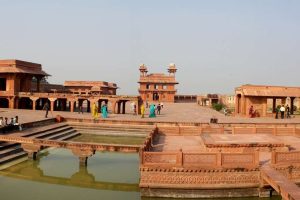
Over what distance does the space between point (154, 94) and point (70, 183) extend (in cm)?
5046

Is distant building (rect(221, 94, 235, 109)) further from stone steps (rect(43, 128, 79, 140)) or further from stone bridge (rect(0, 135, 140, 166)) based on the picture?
stone bridge (rect(0, 135, 140, 166))

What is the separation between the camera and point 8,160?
14.7 m

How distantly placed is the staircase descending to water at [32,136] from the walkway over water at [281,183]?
1090 cm

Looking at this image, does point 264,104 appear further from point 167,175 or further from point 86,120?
point 167,175

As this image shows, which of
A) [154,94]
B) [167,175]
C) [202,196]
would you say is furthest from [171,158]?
[154,94]

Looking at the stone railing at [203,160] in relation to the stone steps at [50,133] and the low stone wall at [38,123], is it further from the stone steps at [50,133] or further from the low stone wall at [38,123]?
the low stone wall at [38,123]

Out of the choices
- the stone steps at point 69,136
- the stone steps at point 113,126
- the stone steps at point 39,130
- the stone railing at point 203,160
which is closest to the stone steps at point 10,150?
the stone steps at point 39,130

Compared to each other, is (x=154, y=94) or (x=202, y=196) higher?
(x=154, y=94)

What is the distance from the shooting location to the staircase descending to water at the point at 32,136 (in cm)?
1496

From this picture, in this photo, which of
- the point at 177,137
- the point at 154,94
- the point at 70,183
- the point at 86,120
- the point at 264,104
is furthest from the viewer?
the point at 154,94

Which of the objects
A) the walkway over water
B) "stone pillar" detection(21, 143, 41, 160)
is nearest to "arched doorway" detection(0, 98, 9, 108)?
"stone pillar" detection(21, 143, 41, 160)

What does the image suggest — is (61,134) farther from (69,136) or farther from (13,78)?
(13,78)

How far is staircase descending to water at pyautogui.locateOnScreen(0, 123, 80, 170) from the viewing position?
15.0 m

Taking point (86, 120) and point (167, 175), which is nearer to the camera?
point (167, 175)
